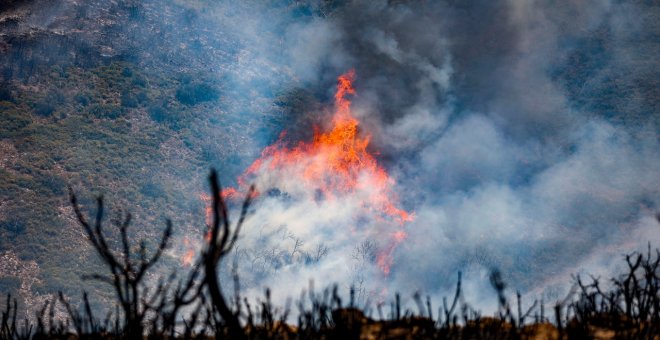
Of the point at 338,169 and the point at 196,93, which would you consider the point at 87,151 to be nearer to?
the point at 196,93

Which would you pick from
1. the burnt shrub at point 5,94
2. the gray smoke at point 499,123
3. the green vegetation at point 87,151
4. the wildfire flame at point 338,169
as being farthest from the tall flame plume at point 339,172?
the burnt shrub at point 5,94

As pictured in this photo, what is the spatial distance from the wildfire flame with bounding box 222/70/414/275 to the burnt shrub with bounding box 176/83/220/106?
7972mm

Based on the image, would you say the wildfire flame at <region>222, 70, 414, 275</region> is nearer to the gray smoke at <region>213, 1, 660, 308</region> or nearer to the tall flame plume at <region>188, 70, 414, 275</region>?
the tall flame plume at <region>188, 70, 414, 275</region>

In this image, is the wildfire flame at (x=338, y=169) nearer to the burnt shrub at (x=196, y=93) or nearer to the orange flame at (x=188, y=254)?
the orange flame at (x=188, y=254)

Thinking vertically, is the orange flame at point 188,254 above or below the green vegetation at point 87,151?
below

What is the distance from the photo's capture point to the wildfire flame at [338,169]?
160 feet

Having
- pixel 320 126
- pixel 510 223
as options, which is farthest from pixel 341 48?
→ pixel 510 223

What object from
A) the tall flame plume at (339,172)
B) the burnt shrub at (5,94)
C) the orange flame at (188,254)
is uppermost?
the burnt shrub at (5,94)

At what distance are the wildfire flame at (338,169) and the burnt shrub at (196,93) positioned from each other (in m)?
7.97

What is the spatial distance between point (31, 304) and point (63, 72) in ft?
76.0

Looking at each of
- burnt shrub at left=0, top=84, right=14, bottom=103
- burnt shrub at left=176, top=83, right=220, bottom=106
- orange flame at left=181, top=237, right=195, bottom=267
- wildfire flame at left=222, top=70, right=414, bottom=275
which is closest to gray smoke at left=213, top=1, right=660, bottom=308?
wildfire flame at left=222, top=70, right=414, bottom=275

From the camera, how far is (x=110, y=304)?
107ft

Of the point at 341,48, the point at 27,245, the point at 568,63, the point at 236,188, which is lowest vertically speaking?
the point at 27,245

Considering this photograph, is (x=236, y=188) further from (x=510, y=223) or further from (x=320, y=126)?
(x=510, y=223)
